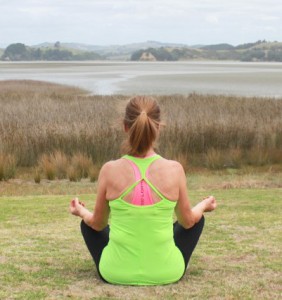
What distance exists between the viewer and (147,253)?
364 cm

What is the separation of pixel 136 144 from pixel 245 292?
1.01 meters

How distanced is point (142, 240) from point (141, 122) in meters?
0.66

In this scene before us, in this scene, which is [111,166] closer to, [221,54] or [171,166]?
[171,166]

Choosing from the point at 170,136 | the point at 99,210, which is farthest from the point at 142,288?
the point at 170,136

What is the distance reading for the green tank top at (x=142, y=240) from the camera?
3627mm

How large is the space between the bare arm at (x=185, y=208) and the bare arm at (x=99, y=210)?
0.40 metres

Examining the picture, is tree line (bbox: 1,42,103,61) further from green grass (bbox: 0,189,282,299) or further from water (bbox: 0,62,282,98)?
green grass (bbox: 0,189,282,299)

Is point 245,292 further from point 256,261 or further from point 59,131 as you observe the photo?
point 59,131

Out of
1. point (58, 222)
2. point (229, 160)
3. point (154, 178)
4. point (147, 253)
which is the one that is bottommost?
point (229, 160)

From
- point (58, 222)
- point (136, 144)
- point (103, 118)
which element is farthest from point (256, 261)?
point (103, 118)

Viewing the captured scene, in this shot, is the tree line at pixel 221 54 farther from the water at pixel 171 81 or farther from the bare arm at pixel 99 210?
the bare arm at pixel 99 210

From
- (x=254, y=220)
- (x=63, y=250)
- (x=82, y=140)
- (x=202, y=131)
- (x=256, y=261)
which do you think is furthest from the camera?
(x=202, y=131)

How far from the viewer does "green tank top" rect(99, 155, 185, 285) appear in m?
3.63

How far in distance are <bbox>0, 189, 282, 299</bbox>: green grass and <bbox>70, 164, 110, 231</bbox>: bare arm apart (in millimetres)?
342
